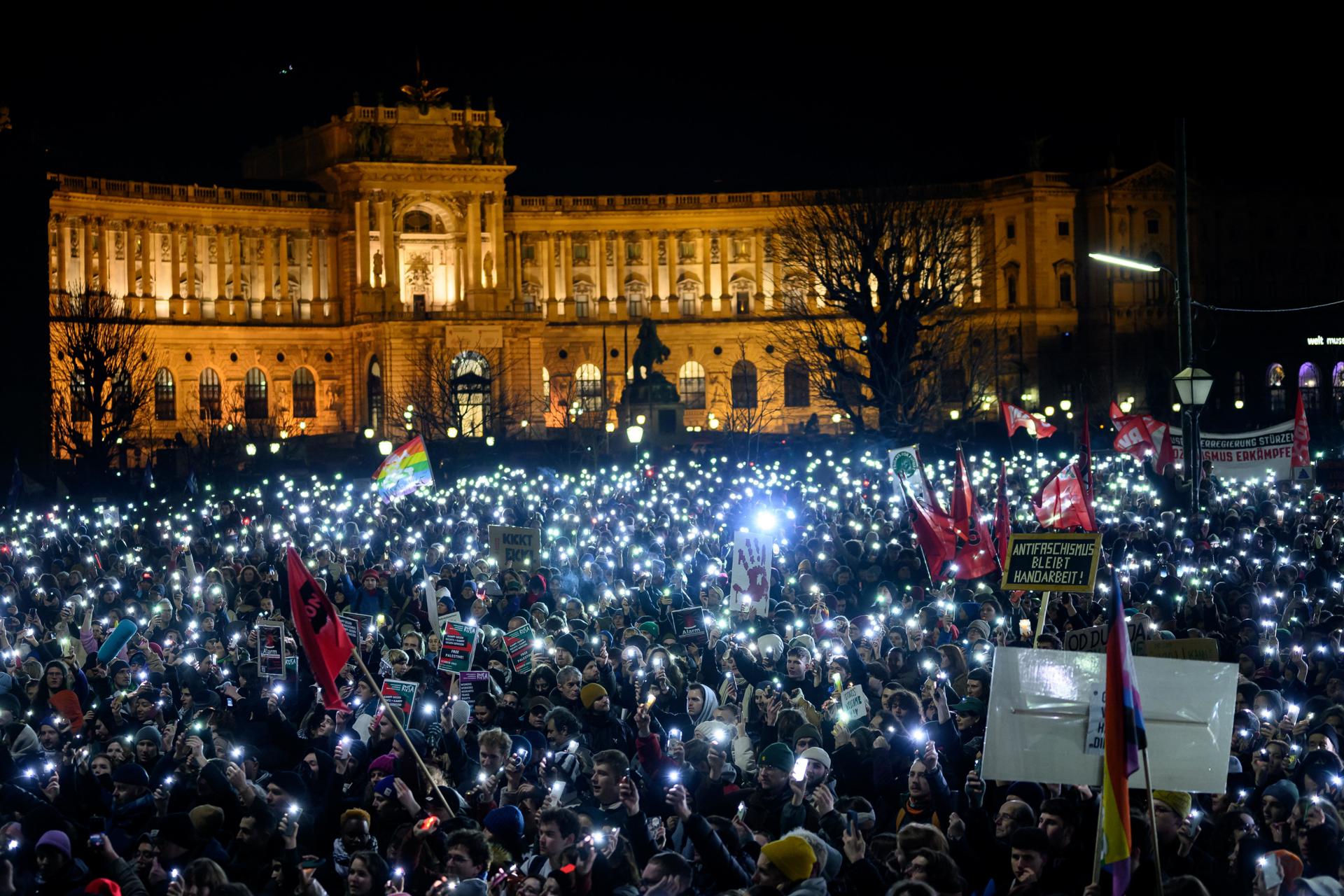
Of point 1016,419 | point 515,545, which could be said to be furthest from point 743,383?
point 515,545

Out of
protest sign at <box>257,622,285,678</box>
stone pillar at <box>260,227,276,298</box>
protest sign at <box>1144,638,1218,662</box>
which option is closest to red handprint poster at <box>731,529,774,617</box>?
protest sign at <box>257,622,285,678</box>

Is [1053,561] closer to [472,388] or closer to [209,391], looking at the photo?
[472,388]

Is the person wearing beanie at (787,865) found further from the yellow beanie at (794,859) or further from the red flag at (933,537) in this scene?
the red flag at (933,537)

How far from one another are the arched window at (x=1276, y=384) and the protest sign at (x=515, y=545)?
74396 mm

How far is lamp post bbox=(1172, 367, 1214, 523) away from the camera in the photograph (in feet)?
68.4

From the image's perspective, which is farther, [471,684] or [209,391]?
[209,391]

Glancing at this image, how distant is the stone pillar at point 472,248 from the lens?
280 ft

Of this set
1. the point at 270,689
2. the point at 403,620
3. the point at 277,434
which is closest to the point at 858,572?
the point at 403,620

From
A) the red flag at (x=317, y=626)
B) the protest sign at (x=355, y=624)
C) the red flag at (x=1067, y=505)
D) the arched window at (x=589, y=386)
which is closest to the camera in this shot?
the red flag at (x=317, y=626)

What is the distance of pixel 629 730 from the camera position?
12688 mm

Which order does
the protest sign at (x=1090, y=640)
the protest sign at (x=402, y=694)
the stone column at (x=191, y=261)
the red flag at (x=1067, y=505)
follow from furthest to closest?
the stone column at (x=191, y=261) < the red flag at (x=1067, y=505) < the protest sign at (x=402, y=694) < the protest sign at (x=1090, y=640)

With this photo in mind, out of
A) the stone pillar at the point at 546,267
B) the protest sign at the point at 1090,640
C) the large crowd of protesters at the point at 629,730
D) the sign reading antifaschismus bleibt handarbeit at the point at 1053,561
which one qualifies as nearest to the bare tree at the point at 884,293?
the large crowd of protesters at the point at 629,730

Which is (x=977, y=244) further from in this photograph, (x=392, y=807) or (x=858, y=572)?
(x=392, y=807)

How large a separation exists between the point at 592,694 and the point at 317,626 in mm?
2031
